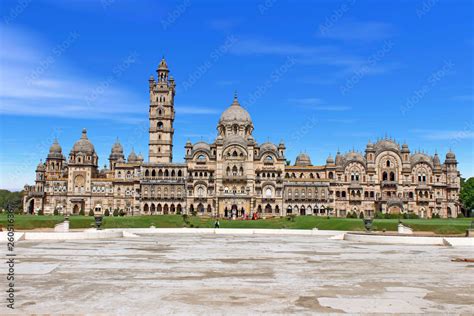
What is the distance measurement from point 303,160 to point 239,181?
2075 cm

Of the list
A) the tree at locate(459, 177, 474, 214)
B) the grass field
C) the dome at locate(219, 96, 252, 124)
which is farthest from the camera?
the dome at locate(219, 96, 252, 124)

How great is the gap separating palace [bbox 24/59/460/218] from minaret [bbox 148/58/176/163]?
0.18m

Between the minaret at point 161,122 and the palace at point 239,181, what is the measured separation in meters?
0.18

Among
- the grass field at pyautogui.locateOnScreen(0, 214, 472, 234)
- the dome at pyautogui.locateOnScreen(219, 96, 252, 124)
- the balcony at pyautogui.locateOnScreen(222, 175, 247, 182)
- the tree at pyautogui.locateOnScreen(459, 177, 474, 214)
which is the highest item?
the dome at pyautogui.locateOnScreen(219, 96, 252, 124)

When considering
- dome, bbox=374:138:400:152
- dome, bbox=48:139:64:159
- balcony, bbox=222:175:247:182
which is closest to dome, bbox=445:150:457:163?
dome, bbox=374:138:400:152

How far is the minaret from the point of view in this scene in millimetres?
95125

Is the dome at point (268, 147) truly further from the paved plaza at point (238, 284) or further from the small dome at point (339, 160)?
the paved plaza at point (238, 284)

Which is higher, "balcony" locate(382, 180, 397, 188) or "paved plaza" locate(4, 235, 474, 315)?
"balcony" locate(382, 180, 397, 188)

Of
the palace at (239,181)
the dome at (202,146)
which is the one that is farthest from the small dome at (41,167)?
the dome at (202,146)

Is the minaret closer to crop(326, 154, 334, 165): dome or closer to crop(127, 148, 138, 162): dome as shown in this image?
crop(127, 148, 138, 162): dome

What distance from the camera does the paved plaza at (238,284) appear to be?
13.4 m

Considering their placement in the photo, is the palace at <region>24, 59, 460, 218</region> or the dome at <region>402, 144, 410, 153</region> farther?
the dome at <region>402, 144, 410, 153</region>

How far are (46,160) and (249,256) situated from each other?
296 feet

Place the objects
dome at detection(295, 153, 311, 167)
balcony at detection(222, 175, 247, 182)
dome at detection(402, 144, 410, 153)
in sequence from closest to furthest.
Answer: balcony at detection(222, 175, 247, 182), dome at detection(402, 144, 410, 153), dome at detection(295, 153, 311, 167)
